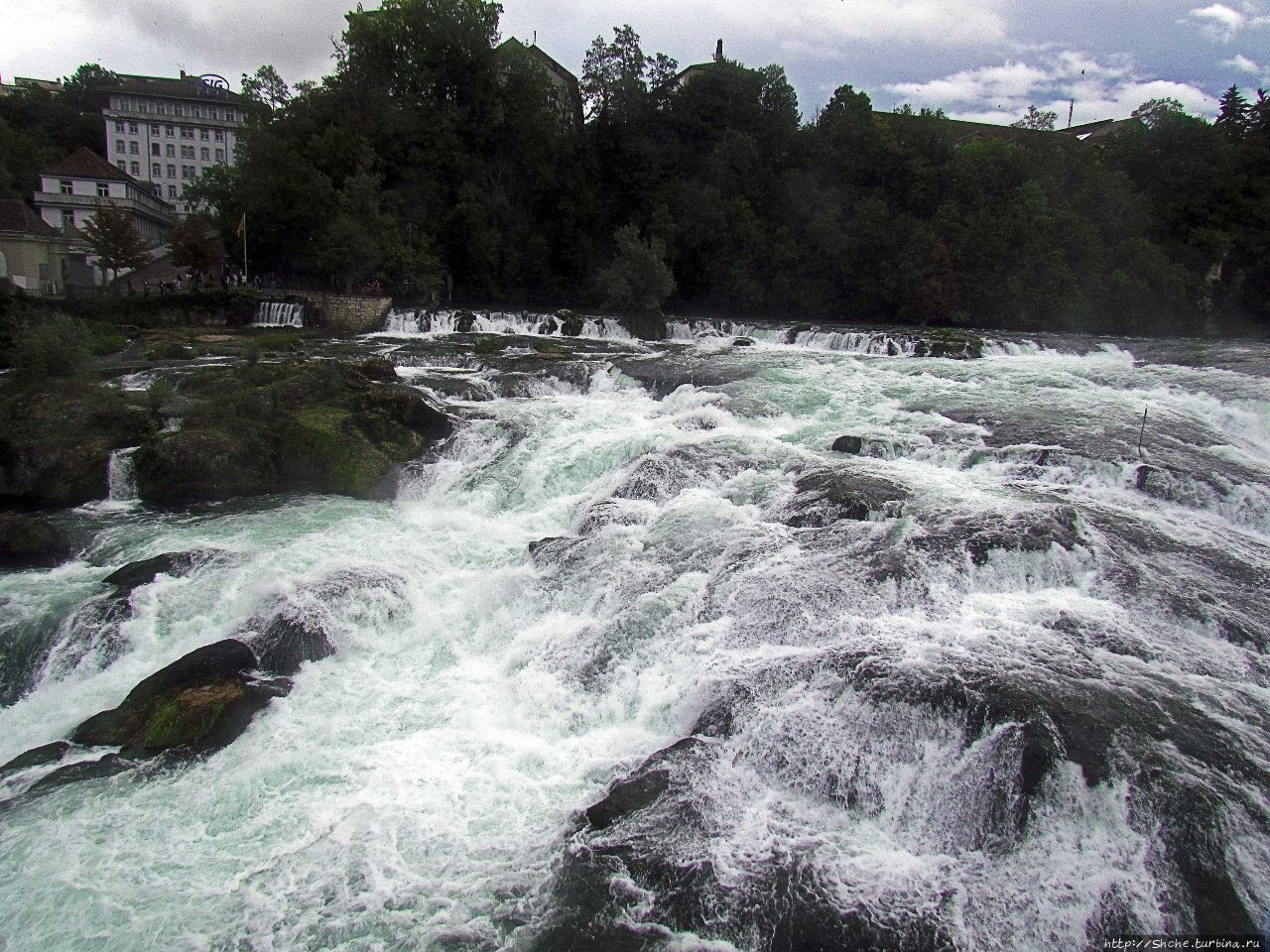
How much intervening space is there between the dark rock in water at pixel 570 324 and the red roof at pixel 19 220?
76.6 feet

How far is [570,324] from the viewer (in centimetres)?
2834

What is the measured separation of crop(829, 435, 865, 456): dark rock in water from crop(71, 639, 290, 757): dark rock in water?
8.95 meters

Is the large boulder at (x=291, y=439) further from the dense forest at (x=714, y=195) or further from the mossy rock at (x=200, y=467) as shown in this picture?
the dense forest at (x=714, y=195)

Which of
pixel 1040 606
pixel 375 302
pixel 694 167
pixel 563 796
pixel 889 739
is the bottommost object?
pixel 563 796

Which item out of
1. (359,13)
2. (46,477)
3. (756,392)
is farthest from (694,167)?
(46,477)

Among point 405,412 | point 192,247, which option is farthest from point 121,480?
point 192,247

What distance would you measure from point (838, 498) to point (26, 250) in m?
37.1

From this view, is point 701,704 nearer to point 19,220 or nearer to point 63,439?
point 63,439

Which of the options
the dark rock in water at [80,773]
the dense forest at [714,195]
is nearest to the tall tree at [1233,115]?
the dense forest at [714,195]

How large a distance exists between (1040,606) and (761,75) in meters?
38.5

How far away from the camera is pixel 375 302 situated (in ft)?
96.3

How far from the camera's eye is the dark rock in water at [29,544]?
387 inches

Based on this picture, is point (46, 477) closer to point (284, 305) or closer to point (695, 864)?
point (695, 864)

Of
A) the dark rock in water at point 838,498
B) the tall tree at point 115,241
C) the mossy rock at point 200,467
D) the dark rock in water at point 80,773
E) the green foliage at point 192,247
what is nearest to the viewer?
the dark rock in water at point 80,773
